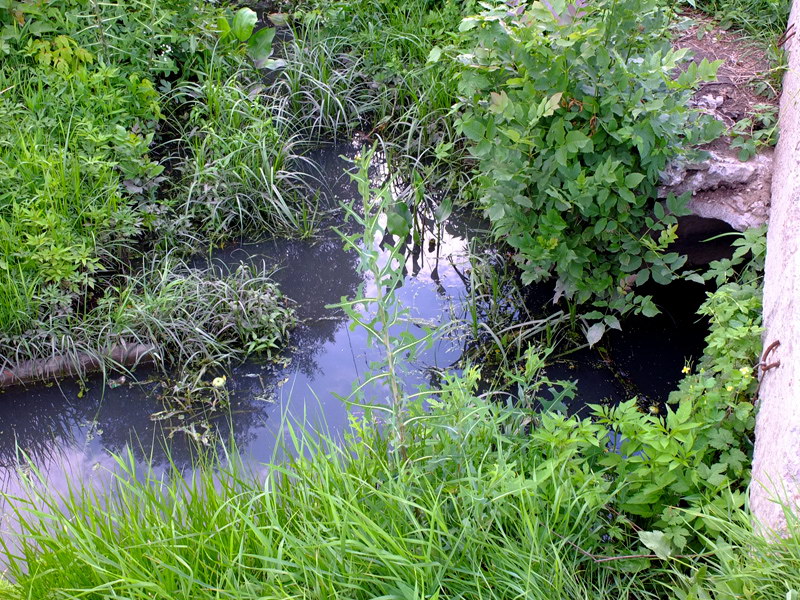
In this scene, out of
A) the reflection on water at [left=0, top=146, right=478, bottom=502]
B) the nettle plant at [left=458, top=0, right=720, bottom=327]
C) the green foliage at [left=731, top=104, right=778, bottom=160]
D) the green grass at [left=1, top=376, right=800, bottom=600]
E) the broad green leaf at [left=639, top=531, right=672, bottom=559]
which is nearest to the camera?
the green grass at [left=1, top=376, right=800, bottom=600]

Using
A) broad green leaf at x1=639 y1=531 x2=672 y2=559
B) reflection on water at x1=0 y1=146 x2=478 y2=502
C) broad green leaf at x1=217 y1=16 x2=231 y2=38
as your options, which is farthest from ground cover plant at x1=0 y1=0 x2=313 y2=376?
broad green leaf at x1=639 y1=531 x2=672 y2=559

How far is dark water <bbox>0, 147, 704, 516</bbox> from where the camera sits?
3125 mm

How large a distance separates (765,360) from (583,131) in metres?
1.21

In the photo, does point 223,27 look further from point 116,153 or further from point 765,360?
point 765,360

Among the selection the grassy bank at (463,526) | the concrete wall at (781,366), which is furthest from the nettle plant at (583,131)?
the grassy bank at (463,526)

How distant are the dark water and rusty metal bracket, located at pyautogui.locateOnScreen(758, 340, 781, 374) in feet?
2.87

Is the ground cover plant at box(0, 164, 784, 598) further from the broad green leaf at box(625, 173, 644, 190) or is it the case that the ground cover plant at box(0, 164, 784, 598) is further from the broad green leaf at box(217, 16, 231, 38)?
the broad green leaf at box(217, 16, 231, 38)

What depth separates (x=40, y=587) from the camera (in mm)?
2061

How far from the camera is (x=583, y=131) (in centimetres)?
306

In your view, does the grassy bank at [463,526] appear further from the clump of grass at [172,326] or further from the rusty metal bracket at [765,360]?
the clump of grass at [172,326]

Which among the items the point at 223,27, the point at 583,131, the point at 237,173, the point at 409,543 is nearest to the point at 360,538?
the point at 409,543

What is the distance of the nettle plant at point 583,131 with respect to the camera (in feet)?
9.48

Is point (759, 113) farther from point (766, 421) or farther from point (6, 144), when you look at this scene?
point (6, 144)

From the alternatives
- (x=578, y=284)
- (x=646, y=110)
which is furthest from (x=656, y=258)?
(x=646, y=110)
